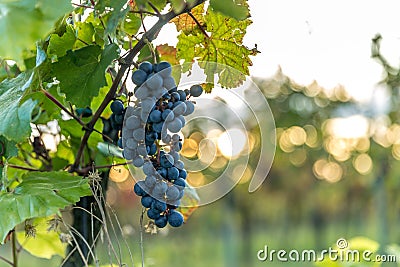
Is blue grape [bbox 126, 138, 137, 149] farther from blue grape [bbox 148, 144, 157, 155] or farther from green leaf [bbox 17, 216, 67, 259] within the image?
green leaf [bbox 17, 216, 67, 259]

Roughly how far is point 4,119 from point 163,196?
180mm

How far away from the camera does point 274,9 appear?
1.39 m

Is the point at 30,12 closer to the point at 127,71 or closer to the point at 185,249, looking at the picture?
the point at 127,71

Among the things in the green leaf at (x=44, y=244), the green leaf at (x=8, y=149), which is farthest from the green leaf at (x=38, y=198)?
the green leaf at (x=44, y=244)

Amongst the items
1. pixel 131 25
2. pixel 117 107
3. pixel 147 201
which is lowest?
pixel 147 201

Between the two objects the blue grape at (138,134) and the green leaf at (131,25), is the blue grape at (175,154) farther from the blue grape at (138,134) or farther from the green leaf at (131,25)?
the green leaf at (131,25)

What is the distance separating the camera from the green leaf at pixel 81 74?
61cm

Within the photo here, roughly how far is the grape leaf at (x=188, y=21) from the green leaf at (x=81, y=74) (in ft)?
0.34

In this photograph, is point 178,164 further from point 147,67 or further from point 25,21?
point 25,21

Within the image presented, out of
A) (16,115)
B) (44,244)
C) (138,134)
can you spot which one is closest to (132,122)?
(138,134)

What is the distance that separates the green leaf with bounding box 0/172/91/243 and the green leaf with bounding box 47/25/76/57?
0.45 ft

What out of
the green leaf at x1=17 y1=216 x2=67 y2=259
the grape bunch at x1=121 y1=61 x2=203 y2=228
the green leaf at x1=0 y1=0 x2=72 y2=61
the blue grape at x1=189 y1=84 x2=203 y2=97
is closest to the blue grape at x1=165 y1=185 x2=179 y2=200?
the grape bunch at x1=121 y1=61 x2=203 y2=228

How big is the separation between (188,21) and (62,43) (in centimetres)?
14

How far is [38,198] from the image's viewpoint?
0.57 m
